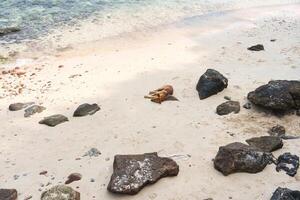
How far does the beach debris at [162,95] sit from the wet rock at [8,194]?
4.03 meters

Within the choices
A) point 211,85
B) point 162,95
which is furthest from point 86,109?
point 211,85

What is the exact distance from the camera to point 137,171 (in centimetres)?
693

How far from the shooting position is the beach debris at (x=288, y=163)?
7.12 m

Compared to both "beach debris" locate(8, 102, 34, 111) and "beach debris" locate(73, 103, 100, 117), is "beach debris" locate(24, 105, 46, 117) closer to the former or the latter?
"beach debris" locate(8, 102, 34, 111)

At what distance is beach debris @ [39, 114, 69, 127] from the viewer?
938 centimetres

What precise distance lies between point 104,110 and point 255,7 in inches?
464

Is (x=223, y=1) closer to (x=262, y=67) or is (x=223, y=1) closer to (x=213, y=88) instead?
(x=262, y=67)

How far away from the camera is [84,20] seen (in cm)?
1797

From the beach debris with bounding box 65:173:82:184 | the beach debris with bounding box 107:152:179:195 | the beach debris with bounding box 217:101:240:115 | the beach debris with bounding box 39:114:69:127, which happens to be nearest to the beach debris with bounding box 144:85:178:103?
the beach debris with bounding box 217:101:240:115

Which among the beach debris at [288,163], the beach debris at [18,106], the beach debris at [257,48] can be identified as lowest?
the beach debris at [18,106]

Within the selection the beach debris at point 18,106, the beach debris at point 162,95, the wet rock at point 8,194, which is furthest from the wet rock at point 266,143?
the beach debris at point 18,106

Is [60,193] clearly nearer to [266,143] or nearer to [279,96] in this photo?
[266,143]

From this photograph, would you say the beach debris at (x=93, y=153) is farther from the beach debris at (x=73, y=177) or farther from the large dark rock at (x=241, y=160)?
the large dark rock at (x=241, y=160)

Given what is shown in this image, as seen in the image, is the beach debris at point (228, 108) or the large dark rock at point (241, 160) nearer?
the large dark rock at point (241, 160)
